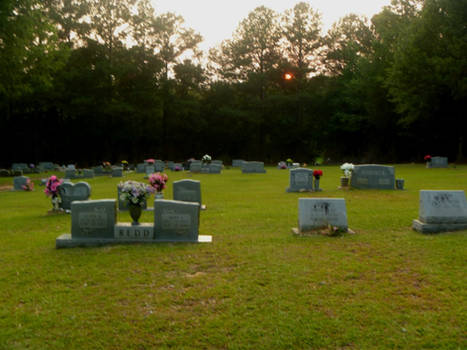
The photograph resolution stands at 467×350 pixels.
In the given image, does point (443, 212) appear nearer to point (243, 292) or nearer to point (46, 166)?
point (243, 292)

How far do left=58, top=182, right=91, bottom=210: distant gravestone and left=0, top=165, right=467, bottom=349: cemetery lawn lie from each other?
12.4 ft

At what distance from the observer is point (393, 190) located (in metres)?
16.1

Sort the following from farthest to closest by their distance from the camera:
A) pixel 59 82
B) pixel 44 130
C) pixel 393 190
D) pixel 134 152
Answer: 1. pixel 134 152
2. pixel 44 130
3. pixel 59 82
4. pixel 393 190

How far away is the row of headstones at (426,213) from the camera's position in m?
7.95

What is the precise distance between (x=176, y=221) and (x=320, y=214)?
3.12m

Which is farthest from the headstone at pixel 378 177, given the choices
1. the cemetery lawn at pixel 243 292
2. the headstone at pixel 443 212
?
the headstone at pixel 443 212

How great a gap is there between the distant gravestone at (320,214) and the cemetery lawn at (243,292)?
0.44m

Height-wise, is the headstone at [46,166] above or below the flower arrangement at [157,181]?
below

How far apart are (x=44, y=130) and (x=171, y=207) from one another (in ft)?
138

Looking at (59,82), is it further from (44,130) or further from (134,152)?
(134,152)

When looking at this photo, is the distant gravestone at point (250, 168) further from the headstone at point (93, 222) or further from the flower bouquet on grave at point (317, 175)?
the headstone at point (93, 222)

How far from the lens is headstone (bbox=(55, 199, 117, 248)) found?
7680 millimetres

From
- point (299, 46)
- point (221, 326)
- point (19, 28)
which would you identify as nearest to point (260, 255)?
point (221, 326)

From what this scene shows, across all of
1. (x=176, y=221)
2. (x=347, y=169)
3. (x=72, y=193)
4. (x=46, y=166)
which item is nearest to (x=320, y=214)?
(x=176, y=221)
